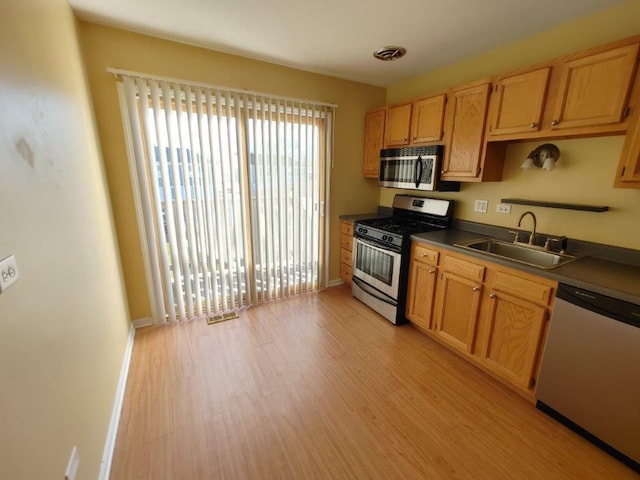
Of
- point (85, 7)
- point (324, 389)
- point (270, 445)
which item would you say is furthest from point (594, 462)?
point (85, 7)

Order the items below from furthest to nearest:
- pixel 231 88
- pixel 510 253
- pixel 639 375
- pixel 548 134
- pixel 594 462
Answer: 1. pixel 231 88
2. pixel 510 253
3. pixel 548 134
4. pixel 594 462
5. pixel 639 375

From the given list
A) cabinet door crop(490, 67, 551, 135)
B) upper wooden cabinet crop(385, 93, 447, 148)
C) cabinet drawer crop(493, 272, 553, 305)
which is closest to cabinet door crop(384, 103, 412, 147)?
upper wooden cabinet crop(385, 93, 447, 148)

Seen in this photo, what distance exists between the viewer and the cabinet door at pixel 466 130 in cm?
222

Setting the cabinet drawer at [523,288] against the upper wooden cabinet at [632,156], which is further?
the cabinet drawer at [523,288]

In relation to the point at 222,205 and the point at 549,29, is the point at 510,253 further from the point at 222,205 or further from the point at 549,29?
the point at 222,205

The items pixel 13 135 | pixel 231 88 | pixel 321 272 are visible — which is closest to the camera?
pixel 13 135

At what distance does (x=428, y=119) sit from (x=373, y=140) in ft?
2.63

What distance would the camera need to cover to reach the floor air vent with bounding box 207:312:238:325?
2763mm

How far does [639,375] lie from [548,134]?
149 cm

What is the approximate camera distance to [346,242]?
353 centimetres

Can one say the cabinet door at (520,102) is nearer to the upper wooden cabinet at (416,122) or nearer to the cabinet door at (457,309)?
the upper wooden cabinet at (416,122)

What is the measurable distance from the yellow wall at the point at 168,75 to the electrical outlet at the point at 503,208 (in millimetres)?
1713

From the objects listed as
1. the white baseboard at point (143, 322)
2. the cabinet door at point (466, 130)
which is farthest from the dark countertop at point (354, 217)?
the white baseboard at point (143, 322)

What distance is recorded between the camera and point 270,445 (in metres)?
1.54
